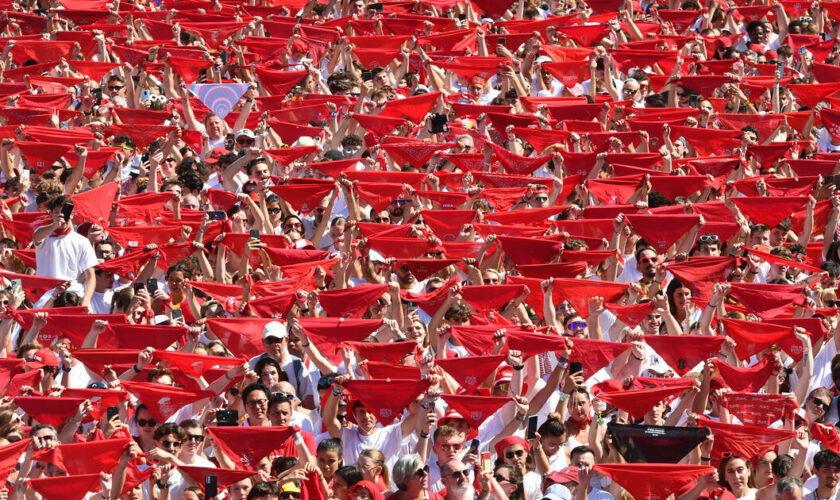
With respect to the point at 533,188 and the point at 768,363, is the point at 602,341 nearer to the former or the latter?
the point at 768,363

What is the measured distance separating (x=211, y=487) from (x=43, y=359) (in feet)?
10.3

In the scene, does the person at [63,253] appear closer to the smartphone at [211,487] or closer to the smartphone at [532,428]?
the smartphone at [211,487]

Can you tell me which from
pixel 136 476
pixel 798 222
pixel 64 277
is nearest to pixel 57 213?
pixel 64 277

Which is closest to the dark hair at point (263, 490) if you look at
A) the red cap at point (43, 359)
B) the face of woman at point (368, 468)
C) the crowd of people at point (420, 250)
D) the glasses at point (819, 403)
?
the crowd of people at point (420, 250)

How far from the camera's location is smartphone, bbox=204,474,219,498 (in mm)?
11000

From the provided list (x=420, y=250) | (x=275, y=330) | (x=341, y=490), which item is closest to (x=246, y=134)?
(x=420, y=250)

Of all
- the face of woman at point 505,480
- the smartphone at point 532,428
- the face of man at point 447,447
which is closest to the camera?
the face of woman at point 505,480

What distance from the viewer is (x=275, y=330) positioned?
44.7ft

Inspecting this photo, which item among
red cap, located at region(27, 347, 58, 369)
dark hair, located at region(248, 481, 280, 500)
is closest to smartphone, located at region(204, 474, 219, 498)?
dark hair, located at region(248, 481, 280, 500)

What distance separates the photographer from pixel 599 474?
1205 cm

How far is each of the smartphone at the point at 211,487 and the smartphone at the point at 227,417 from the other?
39.6 inches

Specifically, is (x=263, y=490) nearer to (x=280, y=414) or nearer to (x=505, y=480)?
(x=280, y=414)

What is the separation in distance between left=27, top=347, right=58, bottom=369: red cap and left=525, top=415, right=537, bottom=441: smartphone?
12.0ft

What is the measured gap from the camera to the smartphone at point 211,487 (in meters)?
11.0
